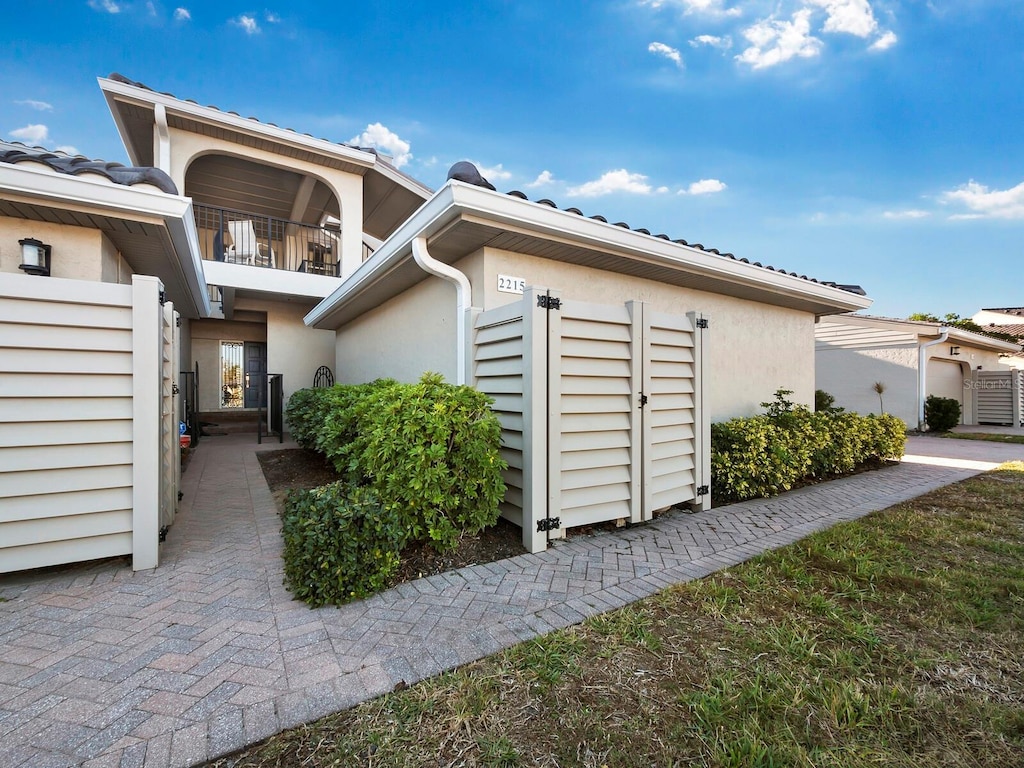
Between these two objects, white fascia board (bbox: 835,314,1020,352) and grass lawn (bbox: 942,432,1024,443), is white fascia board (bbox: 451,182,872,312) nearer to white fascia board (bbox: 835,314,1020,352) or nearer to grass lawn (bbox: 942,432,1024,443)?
white fascia board (bbox: 835,314,1020,352)

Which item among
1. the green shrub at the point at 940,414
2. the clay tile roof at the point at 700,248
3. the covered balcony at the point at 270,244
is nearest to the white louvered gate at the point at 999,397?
the green shrub at the point at 940,414

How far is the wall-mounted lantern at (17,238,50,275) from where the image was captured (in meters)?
3.58

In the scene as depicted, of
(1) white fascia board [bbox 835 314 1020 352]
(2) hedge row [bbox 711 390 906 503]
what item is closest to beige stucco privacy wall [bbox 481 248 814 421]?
(2) hedge row [bbox 711 390 906 503]

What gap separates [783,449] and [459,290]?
13.9 feet

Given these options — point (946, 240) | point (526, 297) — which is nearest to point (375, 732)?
point (526, 297)

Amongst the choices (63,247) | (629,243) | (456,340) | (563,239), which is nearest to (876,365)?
(629,243)

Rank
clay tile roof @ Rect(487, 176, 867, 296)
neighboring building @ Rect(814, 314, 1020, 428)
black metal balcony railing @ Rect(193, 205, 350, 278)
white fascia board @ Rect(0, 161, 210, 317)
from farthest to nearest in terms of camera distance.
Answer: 1. neighboring building @ Rect(814, 314, 1020, 428)
2. black metal balcony railing @ Rect(193, 205, 350, 278)
3. clay tile roof @ Rect(487, 176, 867, 296)
4. white fascia board @ Rect(0, 161, 210, 317)

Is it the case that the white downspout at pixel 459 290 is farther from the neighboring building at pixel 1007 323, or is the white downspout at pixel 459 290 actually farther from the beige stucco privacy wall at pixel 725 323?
the neighboring building at pixel 1007 323

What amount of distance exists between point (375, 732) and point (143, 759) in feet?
2.48

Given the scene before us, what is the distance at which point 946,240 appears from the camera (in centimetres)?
1443

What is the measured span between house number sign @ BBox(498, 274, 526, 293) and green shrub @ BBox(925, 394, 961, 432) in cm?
1448

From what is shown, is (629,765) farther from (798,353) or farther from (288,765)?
(798,353)

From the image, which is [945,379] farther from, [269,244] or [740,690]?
[269,244]

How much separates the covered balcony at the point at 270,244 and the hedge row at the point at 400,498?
27.2 ft
